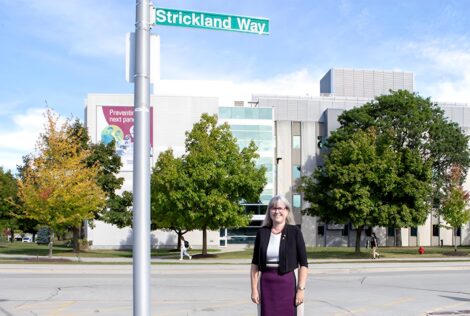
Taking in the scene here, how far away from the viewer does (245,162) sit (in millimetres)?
36688

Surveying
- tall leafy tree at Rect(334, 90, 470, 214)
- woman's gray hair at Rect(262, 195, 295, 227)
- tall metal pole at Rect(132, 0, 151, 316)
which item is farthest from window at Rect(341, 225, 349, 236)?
tall metal pole at Rect(132, 0, 151, 316)

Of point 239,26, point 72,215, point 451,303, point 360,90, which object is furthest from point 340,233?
point 239,26

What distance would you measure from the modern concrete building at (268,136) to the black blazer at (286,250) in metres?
48.6

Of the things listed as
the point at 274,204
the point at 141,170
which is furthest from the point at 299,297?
the point at 141,170

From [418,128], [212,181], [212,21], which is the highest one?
[418,128]

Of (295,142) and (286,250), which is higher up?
(295,142)

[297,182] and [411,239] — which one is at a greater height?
[297,182]

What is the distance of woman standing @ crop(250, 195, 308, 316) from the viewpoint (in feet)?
18.3

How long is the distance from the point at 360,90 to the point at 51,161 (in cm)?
5101

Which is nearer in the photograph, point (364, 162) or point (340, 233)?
point (364, 162)

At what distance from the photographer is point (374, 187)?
37906 mm

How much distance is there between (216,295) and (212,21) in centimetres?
982

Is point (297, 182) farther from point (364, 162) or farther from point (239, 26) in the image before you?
point (239, 26)

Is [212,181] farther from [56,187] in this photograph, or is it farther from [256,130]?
[256,130]
